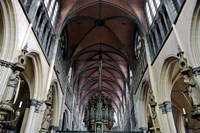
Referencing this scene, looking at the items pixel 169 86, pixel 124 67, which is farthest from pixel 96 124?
pixel 124 67

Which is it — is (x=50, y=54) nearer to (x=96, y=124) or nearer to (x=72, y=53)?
(x=96, y=124)

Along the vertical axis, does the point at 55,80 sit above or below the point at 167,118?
above

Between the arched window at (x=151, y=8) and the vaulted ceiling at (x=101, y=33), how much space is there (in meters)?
0.59

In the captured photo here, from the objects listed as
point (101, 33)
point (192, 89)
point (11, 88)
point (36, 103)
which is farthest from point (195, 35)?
point (101, 33)

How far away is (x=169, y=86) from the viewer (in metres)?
11.1

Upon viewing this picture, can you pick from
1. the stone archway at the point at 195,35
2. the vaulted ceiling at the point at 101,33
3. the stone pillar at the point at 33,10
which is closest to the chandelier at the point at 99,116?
the vaulted ceiling at the point at 101,33

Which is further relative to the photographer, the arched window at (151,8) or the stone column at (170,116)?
the arched window at (151,8)

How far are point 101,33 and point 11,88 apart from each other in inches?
572

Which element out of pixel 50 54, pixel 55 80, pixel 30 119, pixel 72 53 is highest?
pixel 72 53

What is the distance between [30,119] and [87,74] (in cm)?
1769

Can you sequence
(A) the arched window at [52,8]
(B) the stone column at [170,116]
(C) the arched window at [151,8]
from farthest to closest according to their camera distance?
(A) the arched window at [52,8]
(C) the arched window at [151,8]
(B) the stone column at [170,116]

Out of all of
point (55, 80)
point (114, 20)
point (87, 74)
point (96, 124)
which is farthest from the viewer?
point (87, 74)

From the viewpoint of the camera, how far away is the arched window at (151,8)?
492 inches

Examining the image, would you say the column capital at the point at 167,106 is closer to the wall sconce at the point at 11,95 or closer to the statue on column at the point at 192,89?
the statue on column at the point at 192,89
